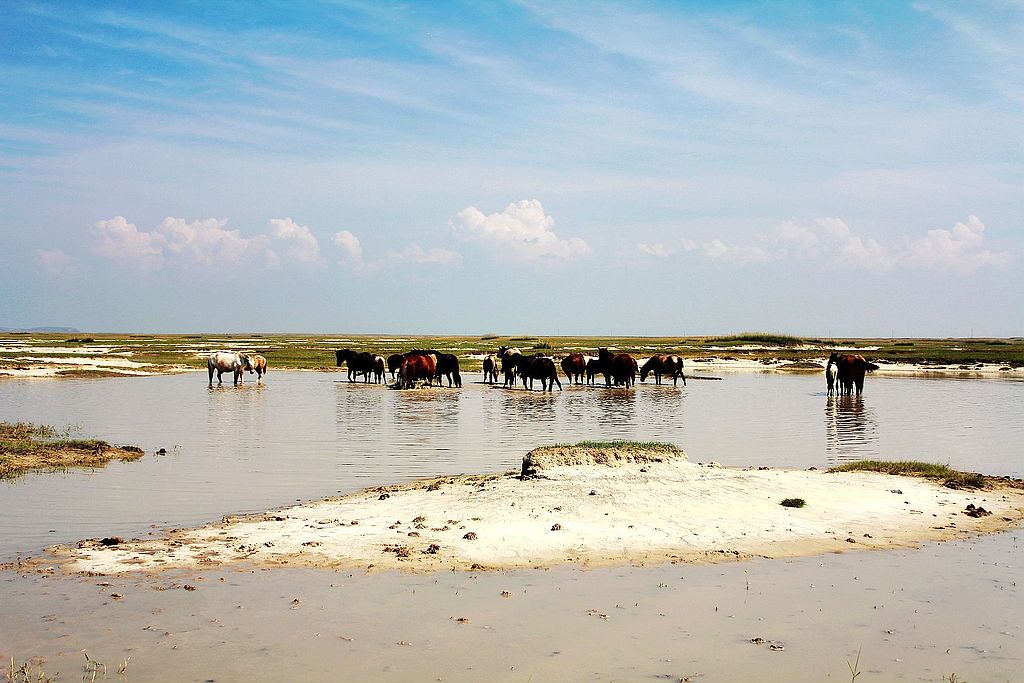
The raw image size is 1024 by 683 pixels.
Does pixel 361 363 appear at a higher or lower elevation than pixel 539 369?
higher

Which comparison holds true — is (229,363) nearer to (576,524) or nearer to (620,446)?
(620,446)

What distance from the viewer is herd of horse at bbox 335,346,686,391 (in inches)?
1339

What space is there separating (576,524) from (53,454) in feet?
33.3

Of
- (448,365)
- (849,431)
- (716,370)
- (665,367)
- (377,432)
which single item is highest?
(448,365)

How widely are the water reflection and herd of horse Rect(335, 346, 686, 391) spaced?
10.3 metres

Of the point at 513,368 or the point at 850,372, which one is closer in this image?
the point at 850,372

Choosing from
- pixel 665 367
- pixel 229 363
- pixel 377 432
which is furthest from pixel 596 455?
pixel 665 367

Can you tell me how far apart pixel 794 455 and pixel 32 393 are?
26227 millimetres

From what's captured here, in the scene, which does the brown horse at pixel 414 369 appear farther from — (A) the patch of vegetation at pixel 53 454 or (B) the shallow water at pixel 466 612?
(B) the shallow water at pixel 466 612

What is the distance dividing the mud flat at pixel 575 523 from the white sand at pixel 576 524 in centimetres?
2

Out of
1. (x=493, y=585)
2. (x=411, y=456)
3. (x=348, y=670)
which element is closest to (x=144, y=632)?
(x=348, y=670)

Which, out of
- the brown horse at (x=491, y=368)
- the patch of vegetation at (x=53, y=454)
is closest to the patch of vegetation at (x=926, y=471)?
the patch of vegetation at (x=53, y=454)

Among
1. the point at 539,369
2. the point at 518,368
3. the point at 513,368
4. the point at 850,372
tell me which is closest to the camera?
the point at 850,372

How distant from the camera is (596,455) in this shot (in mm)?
13352
